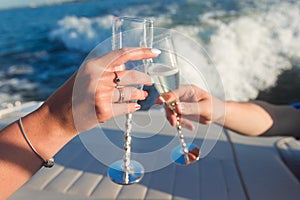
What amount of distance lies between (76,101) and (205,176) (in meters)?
0.67

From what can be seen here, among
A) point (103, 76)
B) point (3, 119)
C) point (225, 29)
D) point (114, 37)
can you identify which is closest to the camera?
point (103, 76)

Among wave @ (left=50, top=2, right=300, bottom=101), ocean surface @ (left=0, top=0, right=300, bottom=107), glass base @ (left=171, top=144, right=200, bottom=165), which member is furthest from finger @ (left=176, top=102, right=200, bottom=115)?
wave @ (left=50, top=2, right=300, bottom=101)

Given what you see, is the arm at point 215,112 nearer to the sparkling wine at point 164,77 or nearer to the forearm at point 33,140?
the sparkling wine at point 164,77

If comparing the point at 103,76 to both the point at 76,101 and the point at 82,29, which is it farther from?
the point at 82,29

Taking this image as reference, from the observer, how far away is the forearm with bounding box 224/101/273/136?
1000mm

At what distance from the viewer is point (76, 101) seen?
19.8 inches

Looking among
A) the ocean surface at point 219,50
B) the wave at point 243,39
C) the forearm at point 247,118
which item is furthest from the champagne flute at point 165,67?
the wave at point 243,39

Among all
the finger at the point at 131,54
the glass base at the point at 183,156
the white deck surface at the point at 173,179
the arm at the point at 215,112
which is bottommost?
the white deck surface at the point at 173,179

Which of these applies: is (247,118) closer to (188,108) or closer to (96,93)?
(188,108)

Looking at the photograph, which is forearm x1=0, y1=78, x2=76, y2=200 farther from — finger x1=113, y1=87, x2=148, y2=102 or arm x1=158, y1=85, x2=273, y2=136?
arm x1=158, y1=85, x2=273, y2=136

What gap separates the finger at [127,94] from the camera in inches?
20.5

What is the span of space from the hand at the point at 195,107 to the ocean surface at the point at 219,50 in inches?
96.0

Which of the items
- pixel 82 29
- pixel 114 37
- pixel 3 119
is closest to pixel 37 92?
pixel 82 29

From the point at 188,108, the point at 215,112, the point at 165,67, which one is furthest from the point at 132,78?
the point at 215,112
